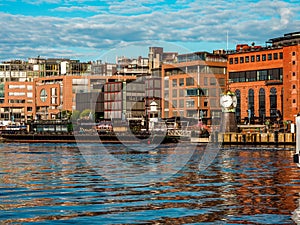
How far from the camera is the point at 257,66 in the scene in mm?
159750

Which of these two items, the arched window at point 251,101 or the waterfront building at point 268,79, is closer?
the waterfront building at point 268,79

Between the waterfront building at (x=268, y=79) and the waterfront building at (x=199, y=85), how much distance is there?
A: 3.91 m

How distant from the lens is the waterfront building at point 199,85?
167875mm

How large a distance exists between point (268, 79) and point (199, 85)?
20.3 metres

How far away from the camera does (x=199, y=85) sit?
16762cm

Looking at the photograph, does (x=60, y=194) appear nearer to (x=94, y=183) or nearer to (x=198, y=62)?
(x=94, y=183)

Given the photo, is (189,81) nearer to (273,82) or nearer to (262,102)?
(262,102)

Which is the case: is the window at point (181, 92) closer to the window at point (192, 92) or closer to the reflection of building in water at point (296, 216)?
the window at point (192, 92)

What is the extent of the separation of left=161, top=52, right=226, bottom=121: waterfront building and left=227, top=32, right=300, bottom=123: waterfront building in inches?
154

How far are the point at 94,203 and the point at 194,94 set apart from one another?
14213cm

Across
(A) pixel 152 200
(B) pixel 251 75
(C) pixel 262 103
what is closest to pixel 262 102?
(C) pixel 262 103

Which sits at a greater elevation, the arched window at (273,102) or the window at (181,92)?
the window at (181,92)

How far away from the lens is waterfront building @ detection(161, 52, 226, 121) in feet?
551

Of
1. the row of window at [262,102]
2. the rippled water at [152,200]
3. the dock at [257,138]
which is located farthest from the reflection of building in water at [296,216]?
the row of window at [262,102]
